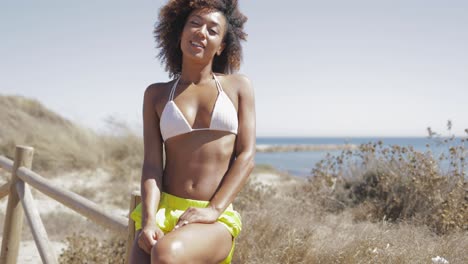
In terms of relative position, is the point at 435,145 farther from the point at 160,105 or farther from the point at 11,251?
the point at 11,251

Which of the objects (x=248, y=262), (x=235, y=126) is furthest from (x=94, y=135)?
(x=235, y=126)

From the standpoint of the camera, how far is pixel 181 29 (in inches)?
90.3

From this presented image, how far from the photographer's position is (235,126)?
6.52ft

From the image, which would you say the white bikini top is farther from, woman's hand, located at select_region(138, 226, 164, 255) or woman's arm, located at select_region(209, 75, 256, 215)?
woman's hand, located at select_region(138, 226, 164, 255)

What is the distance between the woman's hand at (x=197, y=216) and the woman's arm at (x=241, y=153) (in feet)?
0.14

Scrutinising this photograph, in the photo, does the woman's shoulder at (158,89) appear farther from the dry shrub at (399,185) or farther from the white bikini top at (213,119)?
the dry shrub at (399,185)

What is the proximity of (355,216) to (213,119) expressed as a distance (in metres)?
3.45

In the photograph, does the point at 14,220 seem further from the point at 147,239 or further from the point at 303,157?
the point at 303,157

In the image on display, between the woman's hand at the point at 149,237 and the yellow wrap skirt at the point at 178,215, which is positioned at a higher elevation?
the yellow wrap skirt at the point at 178,215

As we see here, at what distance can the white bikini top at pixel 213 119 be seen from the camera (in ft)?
6.42

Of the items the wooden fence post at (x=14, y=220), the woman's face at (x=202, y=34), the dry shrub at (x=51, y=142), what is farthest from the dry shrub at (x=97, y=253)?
the dry shrub at (x=51, y=142)

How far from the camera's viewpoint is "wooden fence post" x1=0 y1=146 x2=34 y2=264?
4090 millimetres

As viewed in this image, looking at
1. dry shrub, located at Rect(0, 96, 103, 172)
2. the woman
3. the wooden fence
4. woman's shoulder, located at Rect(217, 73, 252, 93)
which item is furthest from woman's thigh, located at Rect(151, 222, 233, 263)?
dry shrub, located at Rect(0, 96, 103, 172)

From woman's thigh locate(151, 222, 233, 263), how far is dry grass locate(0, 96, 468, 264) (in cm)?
113
